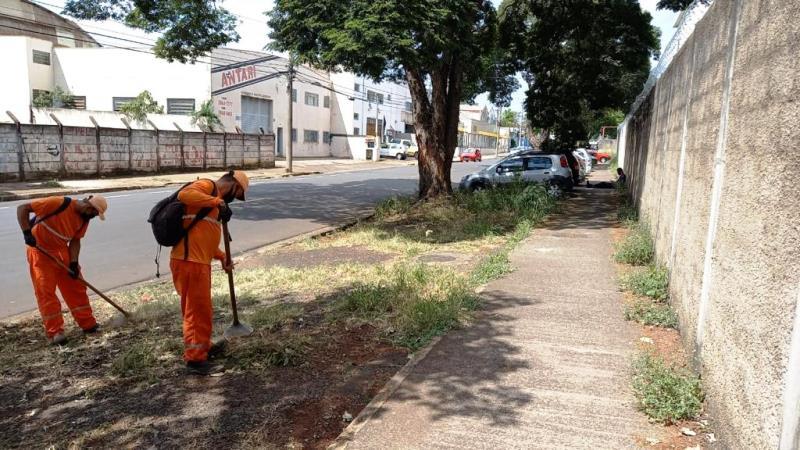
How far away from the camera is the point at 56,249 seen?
5.52 meters

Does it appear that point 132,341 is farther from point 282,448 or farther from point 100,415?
point 282,448

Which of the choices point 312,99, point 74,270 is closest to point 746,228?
point 74,270

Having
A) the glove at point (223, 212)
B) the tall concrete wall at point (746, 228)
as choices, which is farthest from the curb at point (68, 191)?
the tall concrete wall at point (746, 228)

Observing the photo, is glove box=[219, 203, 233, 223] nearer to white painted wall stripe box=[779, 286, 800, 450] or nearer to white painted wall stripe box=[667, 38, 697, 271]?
white painted wall stripe box=[779, 286, 800, 450]

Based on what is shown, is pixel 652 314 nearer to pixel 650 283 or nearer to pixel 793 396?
pixel 650 283

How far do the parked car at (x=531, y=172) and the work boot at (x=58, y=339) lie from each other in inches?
514

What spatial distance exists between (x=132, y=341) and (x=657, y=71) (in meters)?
10.1

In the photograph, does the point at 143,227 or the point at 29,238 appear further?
the point at 143,227

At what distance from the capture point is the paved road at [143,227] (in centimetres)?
802

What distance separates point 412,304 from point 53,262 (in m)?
3.36

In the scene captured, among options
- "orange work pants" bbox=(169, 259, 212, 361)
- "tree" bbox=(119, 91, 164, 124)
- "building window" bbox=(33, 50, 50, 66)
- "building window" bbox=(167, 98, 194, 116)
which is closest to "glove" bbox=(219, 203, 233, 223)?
"orange work pants" bbox=(169, 259, 212, 361)

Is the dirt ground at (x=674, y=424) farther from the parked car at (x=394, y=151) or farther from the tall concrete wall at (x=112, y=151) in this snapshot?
the parked car at (x=394, y=151)

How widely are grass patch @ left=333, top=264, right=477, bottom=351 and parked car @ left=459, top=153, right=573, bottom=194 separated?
10.4 meters

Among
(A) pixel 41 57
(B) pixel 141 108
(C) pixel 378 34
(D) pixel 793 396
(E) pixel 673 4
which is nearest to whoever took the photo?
(D) pixel 793 396
